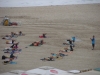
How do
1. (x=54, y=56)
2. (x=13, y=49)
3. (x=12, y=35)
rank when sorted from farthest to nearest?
(x=12, y=35) < (x=13, y=49) < (x=54, y=56)

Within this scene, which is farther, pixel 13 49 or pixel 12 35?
pixel 12 35

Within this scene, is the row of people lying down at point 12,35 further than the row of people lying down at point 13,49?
Yes

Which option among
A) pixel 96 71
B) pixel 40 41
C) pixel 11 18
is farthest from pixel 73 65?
pixel 11 18

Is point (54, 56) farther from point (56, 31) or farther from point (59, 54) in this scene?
point (56, 31)

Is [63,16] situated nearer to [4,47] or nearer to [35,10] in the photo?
[35,10]

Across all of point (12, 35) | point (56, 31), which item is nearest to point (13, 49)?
point (12, 35)

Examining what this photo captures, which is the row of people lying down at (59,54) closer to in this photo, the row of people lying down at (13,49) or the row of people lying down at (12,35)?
the row of people lying down at (13,49)

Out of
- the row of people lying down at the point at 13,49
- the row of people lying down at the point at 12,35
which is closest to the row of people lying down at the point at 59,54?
the row of people lying down at the point at 13,49

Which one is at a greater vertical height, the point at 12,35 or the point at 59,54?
the point at 12,35

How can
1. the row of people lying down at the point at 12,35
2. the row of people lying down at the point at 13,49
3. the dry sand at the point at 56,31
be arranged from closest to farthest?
the dry sand at the point at 56,31 < the row of people lying down at the point at 13,49 < the row of people lying down at the point at 12,35
